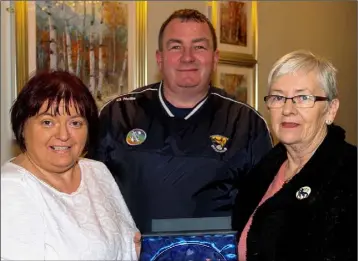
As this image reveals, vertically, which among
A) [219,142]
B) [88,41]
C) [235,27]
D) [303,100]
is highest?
[235,27]

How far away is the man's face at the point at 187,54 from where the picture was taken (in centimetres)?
238

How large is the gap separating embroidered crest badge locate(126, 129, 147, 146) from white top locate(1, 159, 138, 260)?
0.56 m

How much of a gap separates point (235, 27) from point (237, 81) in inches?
15.3

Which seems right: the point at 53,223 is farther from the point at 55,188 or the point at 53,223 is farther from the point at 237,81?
the point at 237,81

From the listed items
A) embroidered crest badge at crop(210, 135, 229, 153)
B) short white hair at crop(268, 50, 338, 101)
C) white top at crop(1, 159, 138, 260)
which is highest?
short white hair at crop(268, 50, 338, 101)

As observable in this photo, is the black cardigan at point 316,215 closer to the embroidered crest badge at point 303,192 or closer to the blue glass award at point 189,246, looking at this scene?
the embroidered crest badge at point 303,192

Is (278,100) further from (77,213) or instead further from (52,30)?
(52,30)

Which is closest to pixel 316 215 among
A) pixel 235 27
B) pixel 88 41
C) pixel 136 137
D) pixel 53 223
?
pixel 53 223

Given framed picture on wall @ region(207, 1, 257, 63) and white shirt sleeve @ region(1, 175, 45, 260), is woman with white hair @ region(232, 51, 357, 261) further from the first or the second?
framed picture on wall @ region(207, 1, 257, 63)

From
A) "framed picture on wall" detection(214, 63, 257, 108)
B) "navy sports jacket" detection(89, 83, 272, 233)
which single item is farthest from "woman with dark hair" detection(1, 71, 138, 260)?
"framed picture on wall" detection(214, 63, 257, 108)

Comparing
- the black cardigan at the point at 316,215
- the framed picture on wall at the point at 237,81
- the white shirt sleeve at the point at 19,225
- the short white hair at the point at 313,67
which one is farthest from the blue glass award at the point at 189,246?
the framed picture on wall at the point at 237,81

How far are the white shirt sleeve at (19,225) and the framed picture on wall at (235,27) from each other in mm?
2357

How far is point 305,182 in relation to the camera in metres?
1.68

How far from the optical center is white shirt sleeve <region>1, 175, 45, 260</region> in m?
1.43
